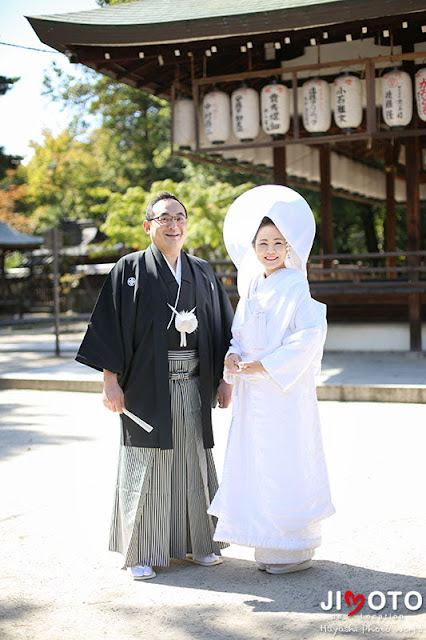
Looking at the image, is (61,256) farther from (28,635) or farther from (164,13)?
(28,635)

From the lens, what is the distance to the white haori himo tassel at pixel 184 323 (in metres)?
3.83

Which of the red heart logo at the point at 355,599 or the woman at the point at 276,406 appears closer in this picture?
the red heart logo at the point at 355,599

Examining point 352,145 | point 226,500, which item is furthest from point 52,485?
point 352,145

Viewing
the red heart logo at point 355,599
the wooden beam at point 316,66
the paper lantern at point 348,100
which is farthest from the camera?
the paper lantern at point 348,100

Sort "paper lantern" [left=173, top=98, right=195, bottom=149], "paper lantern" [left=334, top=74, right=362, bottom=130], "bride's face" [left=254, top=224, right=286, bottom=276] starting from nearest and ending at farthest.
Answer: "bride's face" [left=254, top=224, right=286, bottom=276]
"paper lantern" [left=334, top=74, right=362, bottom=130]
"paper lantern" [left=173, top=98, right=195, bottom=149]

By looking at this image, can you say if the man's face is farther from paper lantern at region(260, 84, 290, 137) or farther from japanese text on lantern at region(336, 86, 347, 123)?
paper lantern at region(260, 84, 290, 137)

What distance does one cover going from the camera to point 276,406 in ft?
11.9

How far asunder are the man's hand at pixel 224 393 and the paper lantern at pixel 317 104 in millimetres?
8375

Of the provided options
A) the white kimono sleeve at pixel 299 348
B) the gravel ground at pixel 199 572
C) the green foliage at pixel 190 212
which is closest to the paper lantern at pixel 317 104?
the gravel ground at pixel 199 572

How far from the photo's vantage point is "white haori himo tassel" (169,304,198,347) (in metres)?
3.83

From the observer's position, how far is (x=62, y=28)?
38.1 feet

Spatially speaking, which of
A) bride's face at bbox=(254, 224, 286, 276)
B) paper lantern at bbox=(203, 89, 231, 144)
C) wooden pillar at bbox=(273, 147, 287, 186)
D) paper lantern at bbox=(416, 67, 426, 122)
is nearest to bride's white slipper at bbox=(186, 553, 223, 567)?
bride's face at bbox=(254, 224, 286, 276)

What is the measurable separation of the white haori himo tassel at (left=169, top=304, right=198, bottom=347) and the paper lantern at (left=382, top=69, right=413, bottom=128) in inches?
329

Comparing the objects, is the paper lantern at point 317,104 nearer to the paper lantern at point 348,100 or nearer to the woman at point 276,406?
the paper lantern at point 348,100
